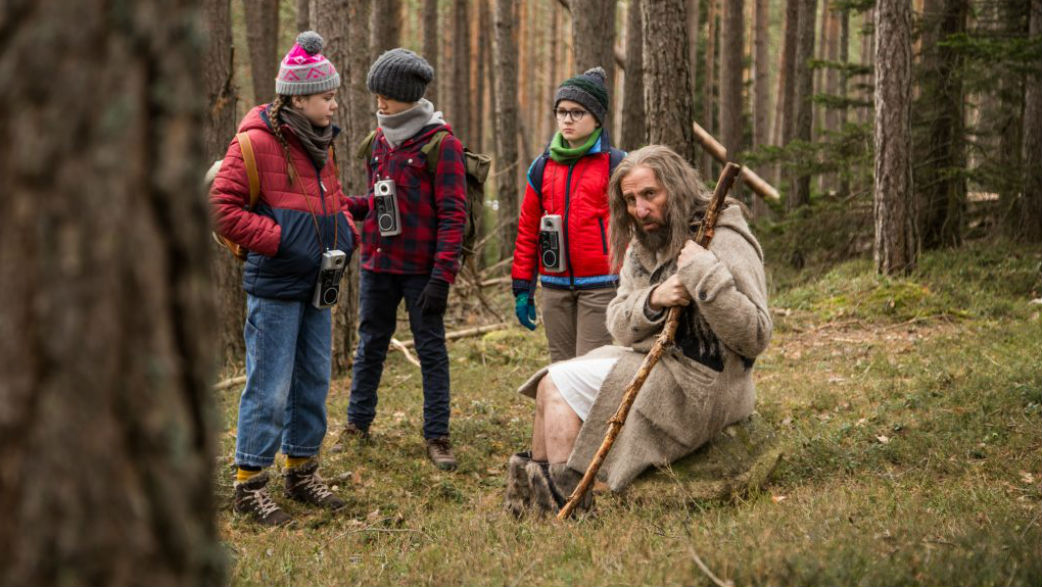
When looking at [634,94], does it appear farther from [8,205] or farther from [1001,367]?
[8,205]

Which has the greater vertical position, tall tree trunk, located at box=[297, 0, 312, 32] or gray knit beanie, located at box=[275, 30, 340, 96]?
tall tree trunk, located at box=[297, 0, 312, 32]

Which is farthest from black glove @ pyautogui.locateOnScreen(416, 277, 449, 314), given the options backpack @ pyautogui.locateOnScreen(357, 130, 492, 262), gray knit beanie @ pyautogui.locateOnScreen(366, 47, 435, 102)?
gray knit beanie @ pyautogui.locateOnScreen(366, 47, 435, 102)

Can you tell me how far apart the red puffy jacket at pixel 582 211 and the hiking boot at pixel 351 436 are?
1719 mm

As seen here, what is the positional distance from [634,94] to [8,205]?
573 inches

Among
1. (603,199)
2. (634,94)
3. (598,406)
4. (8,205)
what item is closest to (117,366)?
(8,205)

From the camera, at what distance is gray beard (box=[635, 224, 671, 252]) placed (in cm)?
494

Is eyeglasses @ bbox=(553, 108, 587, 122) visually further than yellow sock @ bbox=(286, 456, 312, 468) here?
Yes

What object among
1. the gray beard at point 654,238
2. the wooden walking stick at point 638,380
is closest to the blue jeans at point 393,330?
the gray beard at point 654,238

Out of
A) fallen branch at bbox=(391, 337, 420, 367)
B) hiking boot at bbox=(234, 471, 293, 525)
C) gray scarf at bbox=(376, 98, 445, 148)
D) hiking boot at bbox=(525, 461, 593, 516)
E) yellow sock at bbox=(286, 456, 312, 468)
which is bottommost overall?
fallen branch at bbox=(391, 337, 420, 367)

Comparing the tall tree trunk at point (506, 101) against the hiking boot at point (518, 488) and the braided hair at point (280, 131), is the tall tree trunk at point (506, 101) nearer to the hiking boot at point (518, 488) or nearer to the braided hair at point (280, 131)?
the braided hair at point (280, 131)

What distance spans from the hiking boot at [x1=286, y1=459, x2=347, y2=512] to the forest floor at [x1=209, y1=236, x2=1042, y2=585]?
0.27ft

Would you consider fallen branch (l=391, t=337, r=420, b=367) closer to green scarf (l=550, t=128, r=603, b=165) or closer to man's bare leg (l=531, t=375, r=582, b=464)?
green scarf (l=550, t=128, r=603, b=165)

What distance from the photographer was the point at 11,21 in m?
1.51

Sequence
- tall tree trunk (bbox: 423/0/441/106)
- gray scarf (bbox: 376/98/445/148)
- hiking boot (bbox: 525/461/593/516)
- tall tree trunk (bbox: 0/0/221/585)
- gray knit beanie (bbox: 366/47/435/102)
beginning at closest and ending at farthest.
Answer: tall tree trunk (bbox: 0/0/221/585) → hiking boot (bbox: 525/461/593/516) → gray knit beanie (bbox: 366/47/435/102) → gray scarf (bbox: 376/98/445/148) → tall tree trunk (bbox: 423/0/441/106)
